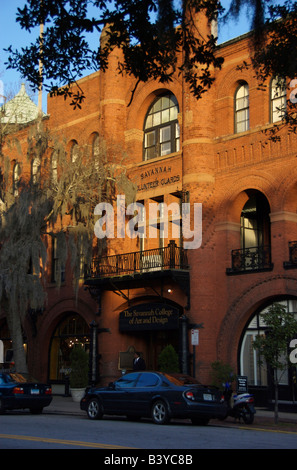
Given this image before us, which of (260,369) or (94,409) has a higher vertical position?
(260,369)

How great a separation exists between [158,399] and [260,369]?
24.4 ft

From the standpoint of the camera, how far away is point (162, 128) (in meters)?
28.5

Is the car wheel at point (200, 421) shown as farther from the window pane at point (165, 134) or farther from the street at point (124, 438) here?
the window pane at point (165, 134)

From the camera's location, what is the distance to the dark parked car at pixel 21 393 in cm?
1923

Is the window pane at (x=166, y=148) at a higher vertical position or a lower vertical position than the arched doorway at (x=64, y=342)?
higher

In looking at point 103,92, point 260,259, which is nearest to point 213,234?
point 260,259

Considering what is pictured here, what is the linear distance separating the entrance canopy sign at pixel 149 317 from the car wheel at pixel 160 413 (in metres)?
8.21

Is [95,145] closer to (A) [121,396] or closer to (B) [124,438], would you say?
(A) [121,396]

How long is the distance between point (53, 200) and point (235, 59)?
9.07 metres

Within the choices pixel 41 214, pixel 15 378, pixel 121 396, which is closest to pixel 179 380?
pixel 121 396

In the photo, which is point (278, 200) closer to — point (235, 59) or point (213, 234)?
point (213, 234)

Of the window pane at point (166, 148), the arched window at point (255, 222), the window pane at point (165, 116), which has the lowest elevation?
the arched window at point (255, 222)

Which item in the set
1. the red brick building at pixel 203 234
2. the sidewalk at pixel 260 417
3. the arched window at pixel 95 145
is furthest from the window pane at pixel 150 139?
the sidewalk at pixel 260 417

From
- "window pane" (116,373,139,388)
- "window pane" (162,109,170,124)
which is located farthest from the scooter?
"window pane" (162,109,170,124)
